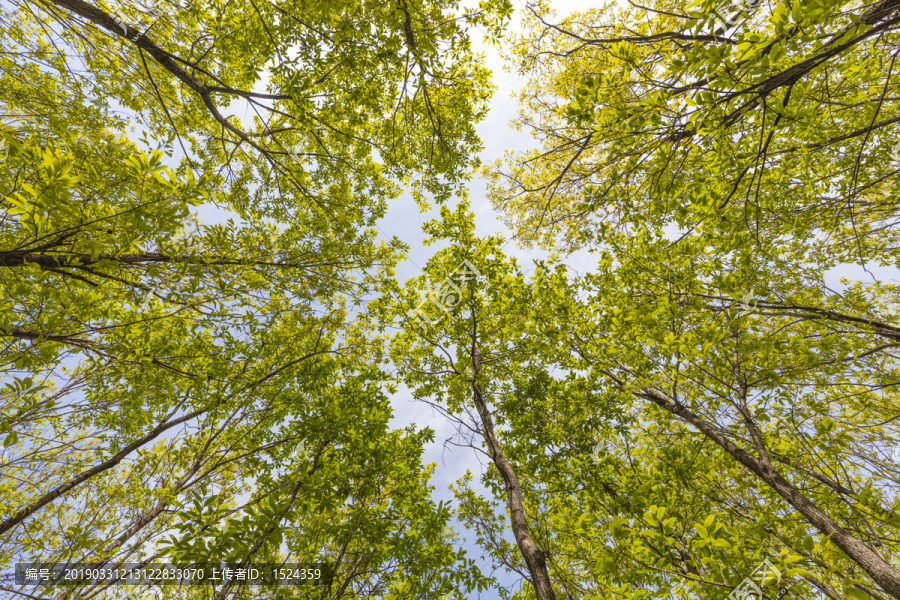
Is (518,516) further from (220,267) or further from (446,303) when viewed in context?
(220,267)

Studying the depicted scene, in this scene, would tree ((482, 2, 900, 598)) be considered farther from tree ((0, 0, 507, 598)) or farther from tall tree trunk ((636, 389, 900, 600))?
tree ((0, 0, 507, 598))

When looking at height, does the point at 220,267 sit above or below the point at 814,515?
above

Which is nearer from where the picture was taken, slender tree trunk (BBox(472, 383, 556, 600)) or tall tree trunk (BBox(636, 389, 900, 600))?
tall tree trunk (BBox(636, 389, 900, 600))

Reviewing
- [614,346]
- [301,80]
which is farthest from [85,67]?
[614,346]

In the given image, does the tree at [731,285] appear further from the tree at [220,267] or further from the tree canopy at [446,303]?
the tree at [220,267]

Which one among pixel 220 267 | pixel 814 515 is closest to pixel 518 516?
pixel 814 515

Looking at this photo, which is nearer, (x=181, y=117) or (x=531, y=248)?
(x=181, y=117)

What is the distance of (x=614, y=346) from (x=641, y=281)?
1734 millimetres

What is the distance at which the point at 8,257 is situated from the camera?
3260mm

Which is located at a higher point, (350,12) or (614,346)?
(350,12)

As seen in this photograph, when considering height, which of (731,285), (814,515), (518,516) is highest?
(731,285)

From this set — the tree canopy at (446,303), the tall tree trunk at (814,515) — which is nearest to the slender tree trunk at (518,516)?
the tree canopy at (446,303)

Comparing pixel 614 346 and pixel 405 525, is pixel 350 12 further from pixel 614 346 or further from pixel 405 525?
pixel 405 525

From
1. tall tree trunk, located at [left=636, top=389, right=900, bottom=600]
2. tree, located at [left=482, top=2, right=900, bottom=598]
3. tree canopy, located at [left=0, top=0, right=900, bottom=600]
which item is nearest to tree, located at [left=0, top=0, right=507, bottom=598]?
tree canopy, located at [left=0, top=0, right=900, bottom=600]
